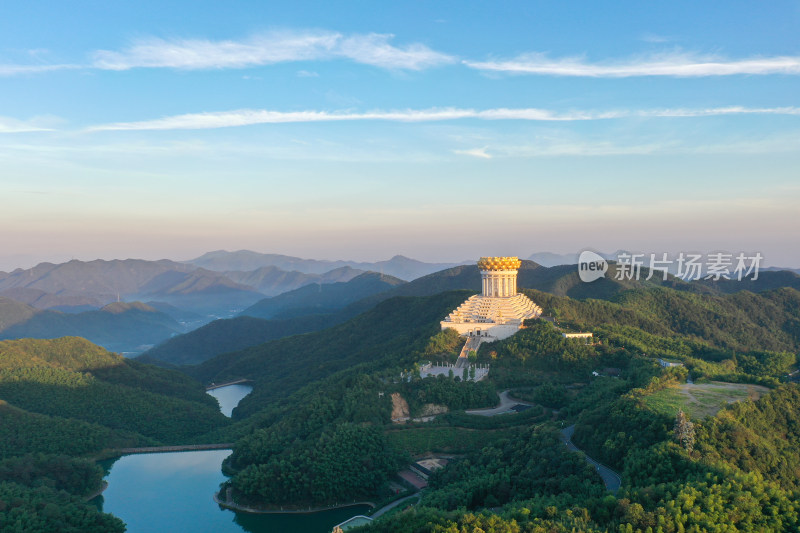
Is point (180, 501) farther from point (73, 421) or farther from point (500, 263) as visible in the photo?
point (500, 263)

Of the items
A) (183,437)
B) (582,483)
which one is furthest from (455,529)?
(183,437)

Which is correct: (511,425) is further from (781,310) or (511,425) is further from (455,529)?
(781,310)

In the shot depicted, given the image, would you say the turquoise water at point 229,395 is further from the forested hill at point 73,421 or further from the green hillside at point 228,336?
the green hillside at point 228,336

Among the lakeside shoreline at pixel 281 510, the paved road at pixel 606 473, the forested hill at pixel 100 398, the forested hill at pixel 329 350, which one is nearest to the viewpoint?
the paved road at pixel 606 473

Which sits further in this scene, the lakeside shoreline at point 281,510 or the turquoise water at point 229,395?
the turquoise water at point 229,395

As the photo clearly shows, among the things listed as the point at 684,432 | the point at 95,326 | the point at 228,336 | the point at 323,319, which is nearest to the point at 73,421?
the point at 684,432

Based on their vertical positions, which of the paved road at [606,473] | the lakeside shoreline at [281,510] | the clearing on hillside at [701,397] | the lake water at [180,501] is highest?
the clearing on hillside at [701,397]

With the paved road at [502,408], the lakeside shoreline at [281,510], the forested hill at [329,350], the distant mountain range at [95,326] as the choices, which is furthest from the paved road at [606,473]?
the distant mountain range at [95,326]

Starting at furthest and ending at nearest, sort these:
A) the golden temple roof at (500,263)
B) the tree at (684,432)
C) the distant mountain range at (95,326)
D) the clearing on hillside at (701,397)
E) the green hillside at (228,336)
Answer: the distant mountain range at (95,326), the green hillside at (228,336), the golden temple roof at (500,263), the clearing on hillside at (701,397), the tree at (684,432)
